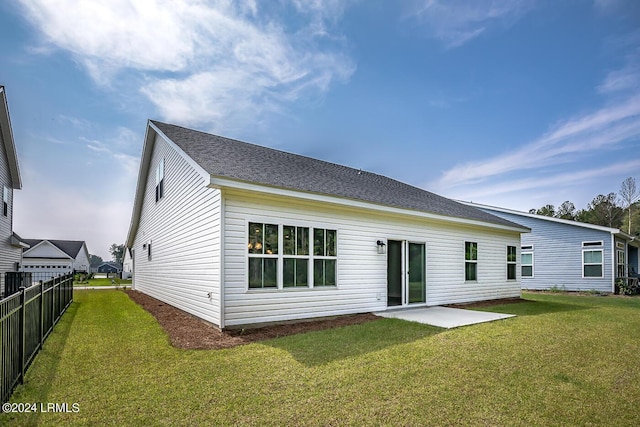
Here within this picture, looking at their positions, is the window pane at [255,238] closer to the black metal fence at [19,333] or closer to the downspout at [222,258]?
the downspout at [222,258]

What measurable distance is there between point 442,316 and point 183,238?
23.2 ft

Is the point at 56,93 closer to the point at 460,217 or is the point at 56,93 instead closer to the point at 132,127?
the point at 132,127

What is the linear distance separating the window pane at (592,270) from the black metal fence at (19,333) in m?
22.5

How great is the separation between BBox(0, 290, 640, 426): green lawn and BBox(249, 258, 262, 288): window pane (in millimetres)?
1405

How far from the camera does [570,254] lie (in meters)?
18.7

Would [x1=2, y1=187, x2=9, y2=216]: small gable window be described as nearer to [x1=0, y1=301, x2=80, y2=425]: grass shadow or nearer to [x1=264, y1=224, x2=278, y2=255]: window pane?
[x1=0, y1=301, x2=80, y2=425]: grass shadow

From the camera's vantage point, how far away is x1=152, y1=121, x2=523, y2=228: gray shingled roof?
24.0ft

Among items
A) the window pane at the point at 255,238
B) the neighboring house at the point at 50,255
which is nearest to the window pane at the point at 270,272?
the window pane at the point at 255,238

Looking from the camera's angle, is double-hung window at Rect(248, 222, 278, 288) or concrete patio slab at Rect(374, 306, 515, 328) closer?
double-hung window at Rect(248, 222, 278, 288)

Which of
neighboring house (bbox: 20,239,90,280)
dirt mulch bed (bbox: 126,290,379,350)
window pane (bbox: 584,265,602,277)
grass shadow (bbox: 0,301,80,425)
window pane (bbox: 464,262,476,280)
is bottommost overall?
neighboring house (bbox: 20,239,90,280)

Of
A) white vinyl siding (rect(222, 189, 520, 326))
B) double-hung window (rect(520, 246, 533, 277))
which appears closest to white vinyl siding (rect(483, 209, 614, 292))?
double-hung window (rect(520, 246, 533, 277))

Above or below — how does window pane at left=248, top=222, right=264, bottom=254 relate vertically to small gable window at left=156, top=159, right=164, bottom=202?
below

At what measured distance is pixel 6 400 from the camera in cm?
339

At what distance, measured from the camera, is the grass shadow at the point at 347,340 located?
199 inches
